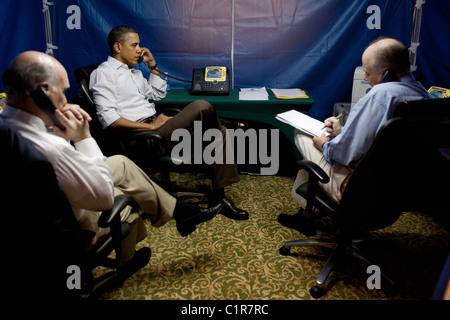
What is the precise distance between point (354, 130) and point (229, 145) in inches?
37.7

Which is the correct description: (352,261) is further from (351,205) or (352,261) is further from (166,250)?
(166,250)

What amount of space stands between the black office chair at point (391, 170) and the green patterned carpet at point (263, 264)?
6.0 inches

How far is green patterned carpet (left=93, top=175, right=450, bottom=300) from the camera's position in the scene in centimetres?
178

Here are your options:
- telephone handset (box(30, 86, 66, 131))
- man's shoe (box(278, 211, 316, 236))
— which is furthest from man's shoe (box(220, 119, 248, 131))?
telephone handset (box(30, 86, 66, 131))

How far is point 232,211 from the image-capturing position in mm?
2406

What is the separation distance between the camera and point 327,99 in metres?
3.10

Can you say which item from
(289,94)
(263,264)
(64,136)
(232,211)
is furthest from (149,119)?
(263,264)

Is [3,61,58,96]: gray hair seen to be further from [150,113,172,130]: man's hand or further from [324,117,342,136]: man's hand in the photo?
[324,117,342,136]: man's hand

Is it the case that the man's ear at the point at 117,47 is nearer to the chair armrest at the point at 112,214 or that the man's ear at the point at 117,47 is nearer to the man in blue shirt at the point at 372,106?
the chair armrest at the point at 112,214

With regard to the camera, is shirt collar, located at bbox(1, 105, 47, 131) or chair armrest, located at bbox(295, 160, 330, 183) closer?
shirt collar, located at bbox(1, 105, 47, 131)

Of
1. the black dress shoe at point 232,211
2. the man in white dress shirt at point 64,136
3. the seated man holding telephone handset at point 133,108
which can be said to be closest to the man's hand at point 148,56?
the seated man holding telephone handset at point 133,108

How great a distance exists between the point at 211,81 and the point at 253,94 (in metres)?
0.37

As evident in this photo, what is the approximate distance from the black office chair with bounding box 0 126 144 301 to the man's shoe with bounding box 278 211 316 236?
1.47 meters

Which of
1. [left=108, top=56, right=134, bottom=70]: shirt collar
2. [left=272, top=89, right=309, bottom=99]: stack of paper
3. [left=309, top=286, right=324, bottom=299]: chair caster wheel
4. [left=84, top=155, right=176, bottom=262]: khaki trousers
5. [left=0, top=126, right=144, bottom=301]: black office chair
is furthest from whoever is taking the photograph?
[left=272, top=89, right=309, bottom=99]: stack of paper
